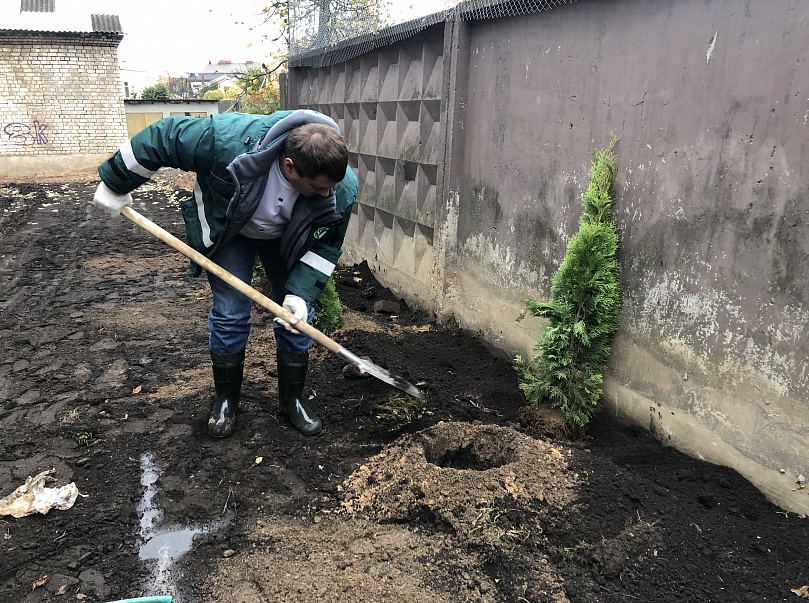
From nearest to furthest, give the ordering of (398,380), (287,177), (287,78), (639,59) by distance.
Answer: (287,177) < (639,59) < (398,380) < (287,78)

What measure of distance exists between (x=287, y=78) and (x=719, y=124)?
680cm

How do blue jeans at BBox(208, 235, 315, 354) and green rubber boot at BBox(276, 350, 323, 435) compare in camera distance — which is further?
green rubber boot at BBox(276, 350, 323, 435)

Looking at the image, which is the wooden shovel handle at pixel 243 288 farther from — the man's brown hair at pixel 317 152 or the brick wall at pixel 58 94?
the brick wall at pixel 58 94

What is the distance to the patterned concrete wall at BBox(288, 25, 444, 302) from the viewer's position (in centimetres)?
501

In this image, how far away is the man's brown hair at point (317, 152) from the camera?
2670mm

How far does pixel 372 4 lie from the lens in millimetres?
5957

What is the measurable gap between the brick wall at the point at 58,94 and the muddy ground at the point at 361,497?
1468 cm

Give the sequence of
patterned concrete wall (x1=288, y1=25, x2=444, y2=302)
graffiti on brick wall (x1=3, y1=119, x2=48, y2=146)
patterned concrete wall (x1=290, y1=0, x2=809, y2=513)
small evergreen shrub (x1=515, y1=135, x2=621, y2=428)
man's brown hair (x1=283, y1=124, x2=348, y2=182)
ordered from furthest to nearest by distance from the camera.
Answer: graffiti on brick wall (x1=3, y1=119, x2=48, y2=146)
patterned concrete wall (x1=288, y1=25, x2=444, y2=302)
small evergreen shrub (x1=515, y1=135, x2=621, y2=428)
man's brown hair (x1=283, y1=124, x2=348, y2=182)
patterned concrete wall (x1=290, y1=0, x2=809, y2=513)

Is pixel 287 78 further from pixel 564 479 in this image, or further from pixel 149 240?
pixel 564 479

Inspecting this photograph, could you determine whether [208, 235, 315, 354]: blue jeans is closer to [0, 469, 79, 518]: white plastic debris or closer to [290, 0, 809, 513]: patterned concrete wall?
[0, 469, 79, 518]: white plastic debris

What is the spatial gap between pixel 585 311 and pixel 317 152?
5.44 ft

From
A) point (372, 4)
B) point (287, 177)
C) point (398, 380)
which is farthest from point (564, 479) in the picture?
point (372, 4)

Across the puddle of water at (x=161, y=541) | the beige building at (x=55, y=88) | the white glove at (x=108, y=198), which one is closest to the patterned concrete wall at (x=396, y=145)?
the white glove at (x=108, y=198)

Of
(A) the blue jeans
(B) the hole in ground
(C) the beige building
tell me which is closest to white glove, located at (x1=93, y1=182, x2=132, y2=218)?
(A) the blue jeans
